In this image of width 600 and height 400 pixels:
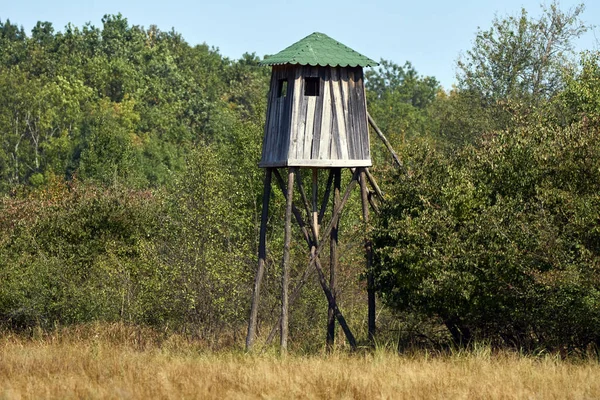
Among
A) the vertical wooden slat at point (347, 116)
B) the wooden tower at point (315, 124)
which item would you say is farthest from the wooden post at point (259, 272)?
the vertical wooden slat at point (347, 116)

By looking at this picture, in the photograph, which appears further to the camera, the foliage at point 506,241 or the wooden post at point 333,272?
the wooden post at point 333,272

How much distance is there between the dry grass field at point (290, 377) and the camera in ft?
47.3

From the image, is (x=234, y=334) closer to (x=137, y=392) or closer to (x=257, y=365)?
(x=257, y=365)

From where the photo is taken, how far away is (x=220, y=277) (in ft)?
82.2

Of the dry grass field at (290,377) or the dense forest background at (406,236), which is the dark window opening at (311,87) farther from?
the dry grass field at (290,377)

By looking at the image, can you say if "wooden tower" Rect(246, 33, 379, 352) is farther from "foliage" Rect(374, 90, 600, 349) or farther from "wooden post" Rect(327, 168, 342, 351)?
"foliage" Rect(374, 90, 600, 349)

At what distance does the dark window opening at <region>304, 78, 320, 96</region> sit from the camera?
22891 mm

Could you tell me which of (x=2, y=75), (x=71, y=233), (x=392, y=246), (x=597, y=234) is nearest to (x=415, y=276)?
(x=392, y=246)

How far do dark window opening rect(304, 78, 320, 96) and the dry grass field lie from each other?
22.8ft

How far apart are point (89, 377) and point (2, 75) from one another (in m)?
56.9

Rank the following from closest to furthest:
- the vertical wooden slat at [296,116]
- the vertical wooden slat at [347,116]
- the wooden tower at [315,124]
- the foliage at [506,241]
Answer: the foliage at [506,241], the vertical wooden slat at [296,116], the wooden tower at [315,124], the vertical wooden slat at [347,116]

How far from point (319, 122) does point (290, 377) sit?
802cm

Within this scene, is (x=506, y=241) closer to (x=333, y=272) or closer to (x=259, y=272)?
(x=333, y=272)

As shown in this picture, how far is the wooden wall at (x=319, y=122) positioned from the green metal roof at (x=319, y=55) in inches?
10.1
